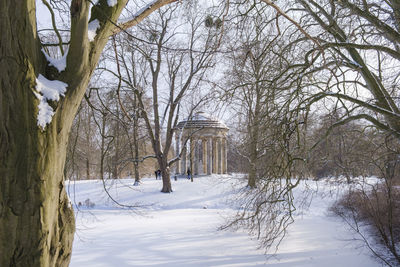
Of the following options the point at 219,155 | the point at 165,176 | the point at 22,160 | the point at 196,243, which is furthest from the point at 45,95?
the point at 219,155

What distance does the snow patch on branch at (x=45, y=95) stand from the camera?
7.84ft

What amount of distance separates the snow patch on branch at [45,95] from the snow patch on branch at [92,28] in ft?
1.72

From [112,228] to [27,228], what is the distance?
8.71 meters

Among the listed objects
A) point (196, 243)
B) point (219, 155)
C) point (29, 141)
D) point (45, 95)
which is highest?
point (219, 155)

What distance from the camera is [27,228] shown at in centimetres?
228

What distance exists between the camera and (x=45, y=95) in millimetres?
A: 2443

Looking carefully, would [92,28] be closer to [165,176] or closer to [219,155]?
[165,176]

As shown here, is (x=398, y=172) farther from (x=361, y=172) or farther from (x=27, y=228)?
(x=27, y=228)

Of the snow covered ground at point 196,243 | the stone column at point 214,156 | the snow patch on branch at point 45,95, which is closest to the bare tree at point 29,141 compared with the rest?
the snow patch on branch at point 45,95

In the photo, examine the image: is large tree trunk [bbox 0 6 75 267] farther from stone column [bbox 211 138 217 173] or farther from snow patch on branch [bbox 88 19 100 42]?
stone column [bbox 211 138 217 173]

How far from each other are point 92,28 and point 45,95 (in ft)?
2.55

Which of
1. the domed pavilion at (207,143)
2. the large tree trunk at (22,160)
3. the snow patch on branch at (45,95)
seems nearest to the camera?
the large tree trunk at (22,160)

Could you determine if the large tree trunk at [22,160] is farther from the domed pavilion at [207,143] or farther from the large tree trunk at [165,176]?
the domed pavilion at [207,143]

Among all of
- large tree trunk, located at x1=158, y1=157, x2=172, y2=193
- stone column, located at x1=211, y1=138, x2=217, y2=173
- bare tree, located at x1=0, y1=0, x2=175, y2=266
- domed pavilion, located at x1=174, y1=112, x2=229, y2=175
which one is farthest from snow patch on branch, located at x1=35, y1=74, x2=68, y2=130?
stone column, located at x1=211, y1=138, x2=217, y2=173
